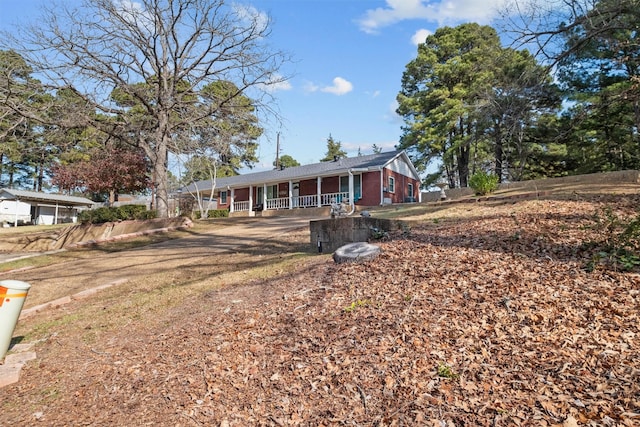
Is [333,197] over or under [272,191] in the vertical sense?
under

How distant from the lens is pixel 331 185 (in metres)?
23.6

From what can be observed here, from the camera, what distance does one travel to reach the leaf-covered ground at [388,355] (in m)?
2.31

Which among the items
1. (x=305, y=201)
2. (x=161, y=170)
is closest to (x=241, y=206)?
(x=305, y=201)

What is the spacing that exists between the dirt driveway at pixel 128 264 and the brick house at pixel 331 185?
910 cm

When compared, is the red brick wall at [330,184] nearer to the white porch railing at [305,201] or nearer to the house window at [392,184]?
the white porch railing at [305,201]

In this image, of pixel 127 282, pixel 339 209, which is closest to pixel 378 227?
pixel 339 209

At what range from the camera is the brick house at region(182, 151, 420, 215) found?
70.7ft

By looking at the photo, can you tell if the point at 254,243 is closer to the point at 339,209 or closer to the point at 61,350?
the point at 339,209

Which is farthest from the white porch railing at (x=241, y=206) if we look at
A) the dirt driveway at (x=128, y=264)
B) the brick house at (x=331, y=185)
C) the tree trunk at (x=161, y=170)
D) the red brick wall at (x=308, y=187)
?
the dirt driveway at (x=128, y=264)

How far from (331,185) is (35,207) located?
88.3 ft

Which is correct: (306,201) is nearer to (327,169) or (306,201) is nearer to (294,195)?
(294,195)

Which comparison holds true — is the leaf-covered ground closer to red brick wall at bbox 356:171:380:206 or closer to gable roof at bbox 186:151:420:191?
red brick wall at bbox 356:171:380:206

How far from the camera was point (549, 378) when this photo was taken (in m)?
2.36

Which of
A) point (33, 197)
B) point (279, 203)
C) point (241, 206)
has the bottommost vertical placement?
point (241, 206)
